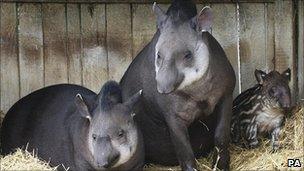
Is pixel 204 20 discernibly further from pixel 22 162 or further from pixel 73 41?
pixel 73 41

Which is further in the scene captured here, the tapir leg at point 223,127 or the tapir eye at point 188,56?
the tapir leg at point 223,127

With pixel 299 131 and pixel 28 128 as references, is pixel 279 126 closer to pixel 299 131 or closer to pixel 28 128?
pixel 299 131

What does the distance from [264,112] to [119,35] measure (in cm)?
200

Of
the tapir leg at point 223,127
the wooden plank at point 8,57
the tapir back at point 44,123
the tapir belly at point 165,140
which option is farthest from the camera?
the wooden plank at point 8,57

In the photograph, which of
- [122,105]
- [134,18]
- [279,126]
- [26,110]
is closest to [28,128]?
[26,110]

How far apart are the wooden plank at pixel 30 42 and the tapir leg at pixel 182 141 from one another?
7.78ft

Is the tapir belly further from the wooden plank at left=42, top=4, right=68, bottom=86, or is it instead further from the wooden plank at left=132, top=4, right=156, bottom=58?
the wooden plank at left=42, top=4, right=68, bottom=86

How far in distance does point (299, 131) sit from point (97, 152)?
2.23m

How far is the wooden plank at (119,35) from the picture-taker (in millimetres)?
8430

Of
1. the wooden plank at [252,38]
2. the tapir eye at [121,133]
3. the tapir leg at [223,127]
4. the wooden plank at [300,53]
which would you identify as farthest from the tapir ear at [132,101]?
the wooden plank at [300,53]

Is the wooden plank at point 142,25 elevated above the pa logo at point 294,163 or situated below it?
above

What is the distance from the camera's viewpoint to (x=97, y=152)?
20.1 ft

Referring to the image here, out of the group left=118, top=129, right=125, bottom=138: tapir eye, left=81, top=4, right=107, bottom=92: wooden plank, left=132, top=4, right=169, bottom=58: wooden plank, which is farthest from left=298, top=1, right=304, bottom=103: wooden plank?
left=118, top=129, right=125, bottom=138: tapir eye

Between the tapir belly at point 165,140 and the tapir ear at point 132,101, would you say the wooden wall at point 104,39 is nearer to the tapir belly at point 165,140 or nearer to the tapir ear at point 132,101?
the tapir belly at point 165,140
